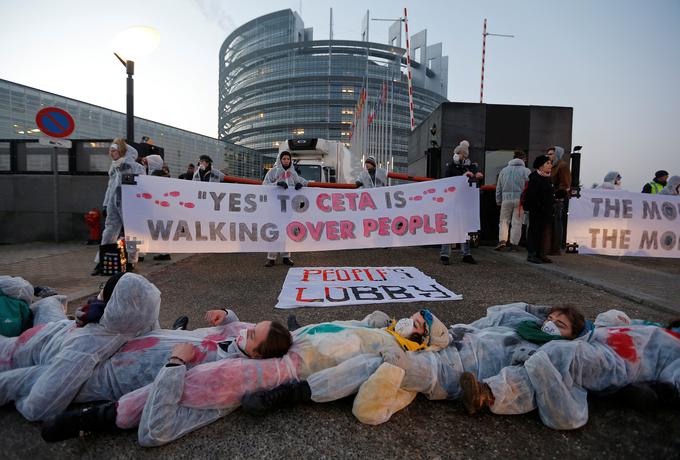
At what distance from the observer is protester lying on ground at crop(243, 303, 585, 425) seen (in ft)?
5.73

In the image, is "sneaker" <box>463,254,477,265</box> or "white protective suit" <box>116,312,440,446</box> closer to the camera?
"white protective suit" <box>116,312,440,446</box>

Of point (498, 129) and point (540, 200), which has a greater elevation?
point (498, 129)

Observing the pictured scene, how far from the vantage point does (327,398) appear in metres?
1.83

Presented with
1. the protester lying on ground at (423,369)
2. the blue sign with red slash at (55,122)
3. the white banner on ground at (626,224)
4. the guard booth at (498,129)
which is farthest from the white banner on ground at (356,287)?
the guard booth at (498,129)

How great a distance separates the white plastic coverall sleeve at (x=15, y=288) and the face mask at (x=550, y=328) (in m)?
3.46

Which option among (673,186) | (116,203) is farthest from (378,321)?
(673,186)

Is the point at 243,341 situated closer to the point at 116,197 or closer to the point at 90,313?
the point at 90,313

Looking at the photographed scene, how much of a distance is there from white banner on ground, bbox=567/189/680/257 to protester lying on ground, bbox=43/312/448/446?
5342 millimetres

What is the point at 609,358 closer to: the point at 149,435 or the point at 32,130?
the point at 149,435

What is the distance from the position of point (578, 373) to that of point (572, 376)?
4 cm

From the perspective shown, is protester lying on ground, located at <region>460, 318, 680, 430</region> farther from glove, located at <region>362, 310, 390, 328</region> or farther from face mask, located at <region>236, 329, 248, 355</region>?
face mask, located at <region>236, 329, 248, 355</region>

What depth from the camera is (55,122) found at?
22.7 ft

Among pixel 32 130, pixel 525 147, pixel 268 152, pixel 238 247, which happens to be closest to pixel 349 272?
pixel 238 247

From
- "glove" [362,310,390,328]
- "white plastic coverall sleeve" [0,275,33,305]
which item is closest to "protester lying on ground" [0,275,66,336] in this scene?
"white plastic coverall sleeve" [0,275,33,305]
